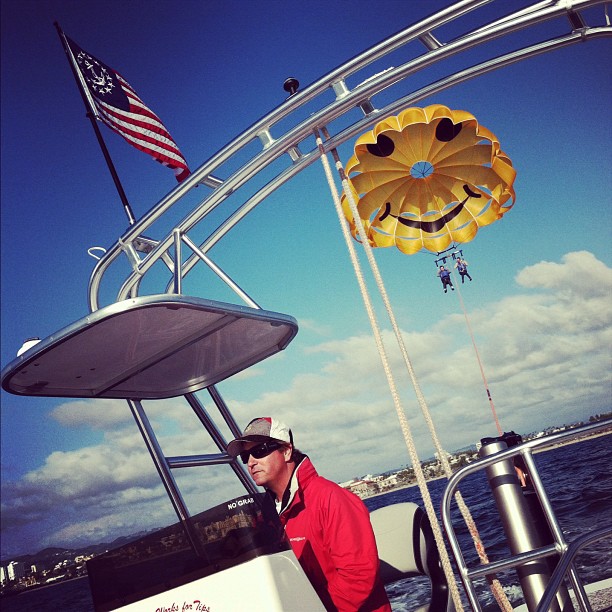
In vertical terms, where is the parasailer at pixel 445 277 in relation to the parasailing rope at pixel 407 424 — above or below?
above

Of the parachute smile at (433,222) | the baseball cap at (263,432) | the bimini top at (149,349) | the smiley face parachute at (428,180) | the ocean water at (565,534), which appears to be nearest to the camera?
the bimini top at (149,349)

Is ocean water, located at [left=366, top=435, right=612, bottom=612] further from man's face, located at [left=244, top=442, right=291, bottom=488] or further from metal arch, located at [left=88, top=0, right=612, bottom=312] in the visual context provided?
metal arch, located at [left=88, top=0, right=612, bottom=312]

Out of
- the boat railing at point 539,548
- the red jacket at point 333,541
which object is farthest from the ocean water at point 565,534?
the red jacket at point 333,541

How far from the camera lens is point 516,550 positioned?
7.77ft

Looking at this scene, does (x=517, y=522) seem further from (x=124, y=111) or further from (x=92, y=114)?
(x=92, y=114)

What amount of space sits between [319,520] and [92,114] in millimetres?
3277

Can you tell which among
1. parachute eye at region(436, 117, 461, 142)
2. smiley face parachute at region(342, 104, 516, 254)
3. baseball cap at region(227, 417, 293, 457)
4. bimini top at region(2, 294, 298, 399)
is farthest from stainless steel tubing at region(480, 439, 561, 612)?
parachute eye at region(436, 117, 461, 142)

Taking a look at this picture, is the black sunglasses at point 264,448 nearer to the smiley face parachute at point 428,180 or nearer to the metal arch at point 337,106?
the metal arch at point 337,106

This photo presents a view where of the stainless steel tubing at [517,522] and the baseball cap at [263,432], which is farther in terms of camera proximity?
the baseball cap at [263,432]

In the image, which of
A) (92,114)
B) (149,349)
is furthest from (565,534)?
(92,114)

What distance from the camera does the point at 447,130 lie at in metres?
4.97

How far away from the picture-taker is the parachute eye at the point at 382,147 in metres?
4.90

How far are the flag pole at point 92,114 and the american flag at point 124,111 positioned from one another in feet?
0.08

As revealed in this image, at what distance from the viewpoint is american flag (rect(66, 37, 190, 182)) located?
4.11 meters
